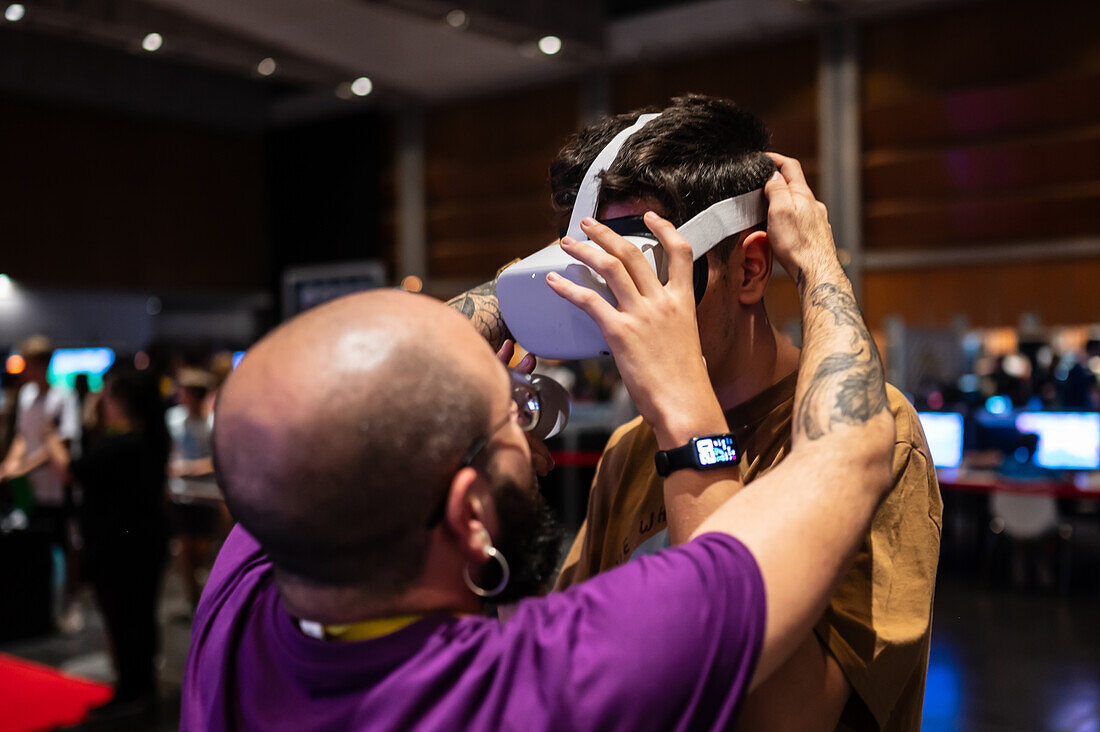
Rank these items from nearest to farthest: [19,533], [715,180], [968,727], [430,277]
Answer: [715,180] → [968,727] → [19,533] → [430,277]

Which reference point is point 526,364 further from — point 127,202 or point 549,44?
point 127,202

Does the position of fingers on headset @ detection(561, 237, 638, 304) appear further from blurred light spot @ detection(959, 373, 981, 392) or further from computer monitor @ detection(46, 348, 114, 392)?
computer monitor @ detection(46, 348, 114, 392)

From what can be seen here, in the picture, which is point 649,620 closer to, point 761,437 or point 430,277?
point 761,437

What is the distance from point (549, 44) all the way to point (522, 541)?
35.3 feet

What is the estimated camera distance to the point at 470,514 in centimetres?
80

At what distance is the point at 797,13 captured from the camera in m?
10.4

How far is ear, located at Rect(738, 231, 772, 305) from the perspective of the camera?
3.62 ft

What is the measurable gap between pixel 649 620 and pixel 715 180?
0.56 metres

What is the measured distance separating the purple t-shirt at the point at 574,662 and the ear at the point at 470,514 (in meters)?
0.06

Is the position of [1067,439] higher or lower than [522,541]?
lower

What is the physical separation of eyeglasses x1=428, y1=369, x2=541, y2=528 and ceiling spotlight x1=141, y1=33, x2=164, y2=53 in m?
10.5

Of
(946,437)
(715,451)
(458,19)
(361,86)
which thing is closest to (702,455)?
(715,451)

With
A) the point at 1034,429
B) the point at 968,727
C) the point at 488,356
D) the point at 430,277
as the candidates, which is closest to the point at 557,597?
the point at 488,356

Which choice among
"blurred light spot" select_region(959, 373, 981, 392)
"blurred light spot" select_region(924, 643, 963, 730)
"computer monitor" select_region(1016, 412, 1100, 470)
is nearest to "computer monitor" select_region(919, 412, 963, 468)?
"computer monitor" select_region(1016, 412, 1100, 470)
